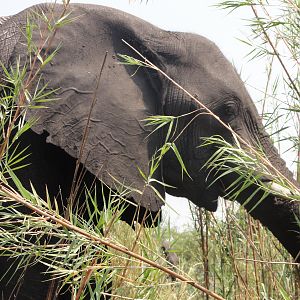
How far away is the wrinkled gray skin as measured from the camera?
3.59 metres

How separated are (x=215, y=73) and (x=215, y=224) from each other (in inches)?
24.7

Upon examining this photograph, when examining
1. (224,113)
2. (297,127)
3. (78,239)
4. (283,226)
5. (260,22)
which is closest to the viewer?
(78,239)

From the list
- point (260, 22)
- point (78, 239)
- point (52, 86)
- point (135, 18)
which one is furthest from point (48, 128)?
point (78, 239)

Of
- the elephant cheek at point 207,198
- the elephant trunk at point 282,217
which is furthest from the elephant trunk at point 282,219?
the elephant cheek at point 207,198

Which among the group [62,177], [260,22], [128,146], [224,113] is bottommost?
[62,177]

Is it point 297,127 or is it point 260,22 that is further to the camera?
point 297,127

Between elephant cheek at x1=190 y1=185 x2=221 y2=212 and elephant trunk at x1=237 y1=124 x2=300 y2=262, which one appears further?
elephant cheek at x1=190 y1=185 x2=221 y2=212

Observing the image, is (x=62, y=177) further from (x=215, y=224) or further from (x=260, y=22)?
(x=260, y=22)

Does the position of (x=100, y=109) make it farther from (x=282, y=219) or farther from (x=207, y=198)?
(x=282, y=219)

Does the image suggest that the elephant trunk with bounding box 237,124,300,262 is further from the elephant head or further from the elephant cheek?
the elephant cheek

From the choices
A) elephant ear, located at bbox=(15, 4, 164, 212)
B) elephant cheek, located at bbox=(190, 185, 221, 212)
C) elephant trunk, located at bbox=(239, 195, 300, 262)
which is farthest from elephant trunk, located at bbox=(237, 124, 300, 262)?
elephant ear, located at bbox=(15, 4, 164, 212)

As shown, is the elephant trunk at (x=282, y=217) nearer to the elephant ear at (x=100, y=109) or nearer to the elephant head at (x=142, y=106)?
the elephant head at (x=142, y=106)

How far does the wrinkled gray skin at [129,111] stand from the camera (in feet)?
11.8

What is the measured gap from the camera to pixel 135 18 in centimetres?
402
